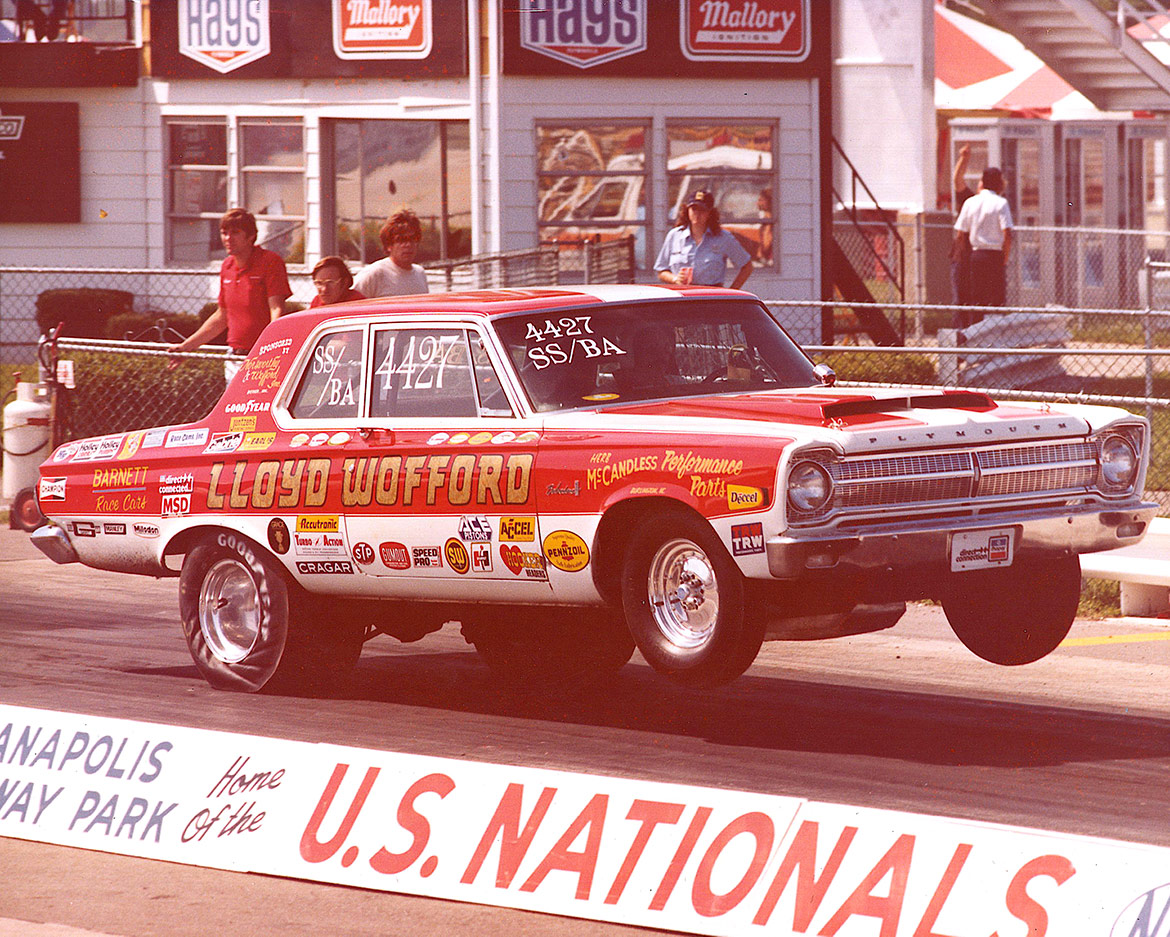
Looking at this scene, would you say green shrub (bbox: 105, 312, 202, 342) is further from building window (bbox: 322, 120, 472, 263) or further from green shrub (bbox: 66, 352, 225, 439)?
green shrub (bbox: 66, 352, 225, 439)

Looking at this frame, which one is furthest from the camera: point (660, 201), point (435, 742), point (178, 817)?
point (660, 201)

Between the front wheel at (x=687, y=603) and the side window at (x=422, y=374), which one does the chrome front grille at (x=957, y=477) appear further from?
the side window at (x=422, y=374)

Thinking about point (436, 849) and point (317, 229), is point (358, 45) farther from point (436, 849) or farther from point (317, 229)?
point (436, 849)

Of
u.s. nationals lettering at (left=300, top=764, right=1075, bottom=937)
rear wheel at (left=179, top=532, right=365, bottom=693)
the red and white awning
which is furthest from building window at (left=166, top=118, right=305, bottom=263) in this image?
u.s. nationals lettering at (left=300, top=764, right=1075, bottom=937)

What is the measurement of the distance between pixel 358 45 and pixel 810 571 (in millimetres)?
16266

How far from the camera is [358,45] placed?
22844 mm

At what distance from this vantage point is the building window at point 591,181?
73.9 ft

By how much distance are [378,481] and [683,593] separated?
1463mm

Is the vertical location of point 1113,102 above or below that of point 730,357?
above

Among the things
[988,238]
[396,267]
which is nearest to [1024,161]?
[988,238]

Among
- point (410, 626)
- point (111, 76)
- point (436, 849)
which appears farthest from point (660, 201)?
point (436, 849)

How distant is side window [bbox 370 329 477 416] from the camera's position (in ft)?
28.7

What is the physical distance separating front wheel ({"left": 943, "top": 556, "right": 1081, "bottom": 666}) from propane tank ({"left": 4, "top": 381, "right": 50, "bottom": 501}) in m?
8.37

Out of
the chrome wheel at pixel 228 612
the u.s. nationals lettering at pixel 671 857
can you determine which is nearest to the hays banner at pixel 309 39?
the chrome wheel at pixel 228 612
